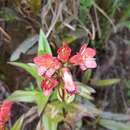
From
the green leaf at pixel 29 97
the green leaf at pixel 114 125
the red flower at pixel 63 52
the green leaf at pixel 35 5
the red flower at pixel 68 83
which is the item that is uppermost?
the green leaf at pixel 35 5

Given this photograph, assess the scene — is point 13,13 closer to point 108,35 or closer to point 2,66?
point 2,66

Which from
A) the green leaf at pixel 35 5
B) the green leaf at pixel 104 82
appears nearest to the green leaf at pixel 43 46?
the green leaf at pixel 35 5

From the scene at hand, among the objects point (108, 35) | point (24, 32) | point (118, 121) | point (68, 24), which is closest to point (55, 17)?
point (68, 24)

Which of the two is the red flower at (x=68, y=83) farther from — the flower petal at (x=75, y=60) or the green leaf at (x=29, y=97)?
the green leaf at (x=29, y=97)

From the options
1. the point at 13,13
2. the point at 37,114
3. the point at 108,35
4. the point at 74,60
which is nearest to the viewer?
the point at 74,60

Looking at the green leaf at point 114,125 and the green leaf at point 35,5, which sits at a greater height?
the green leaf at point 35,5

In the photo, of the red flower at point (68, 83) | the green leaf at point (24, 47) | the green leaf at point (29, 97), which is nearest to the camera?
the red flower at point (68, 83)

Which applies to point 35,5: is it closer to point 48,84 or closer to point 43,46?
point 43,46
